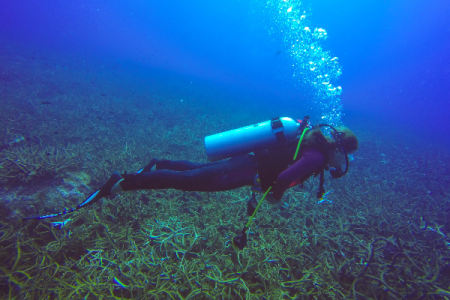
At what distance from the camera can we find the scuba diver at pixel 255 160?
9.16ft

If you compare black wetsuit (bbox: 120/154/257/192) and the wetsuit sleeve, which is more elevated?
the wetsuit sleeve

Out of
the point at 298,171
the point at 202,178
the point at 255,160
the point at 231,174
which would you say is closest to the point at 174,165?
the point at 202,178

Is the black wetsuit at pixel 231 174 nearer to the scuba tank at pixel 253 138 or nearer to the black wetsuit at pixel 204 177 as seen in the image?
the black wetsuit at pixel 204 177

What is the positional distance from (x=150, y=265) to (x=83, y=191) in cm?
299

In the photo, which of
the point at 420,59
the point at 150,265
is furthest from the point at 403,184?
the point at 420,59

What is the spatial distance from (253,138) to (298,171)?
96 centimetres

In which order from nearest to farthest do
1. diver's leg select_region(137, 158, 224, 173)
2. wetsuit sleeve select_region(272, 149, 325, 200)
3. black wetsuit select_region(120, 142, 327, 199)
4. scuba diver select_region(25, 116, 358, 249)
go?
1. wetsuit sleeve select_region(272, 149, 325, 200)
2. scuba diver select_region(25, 116, 358, 249)
3. black wetsuit select_region(120, 142, 327, 199)
4. diver's leg select_region(137, 158, 224, 173)

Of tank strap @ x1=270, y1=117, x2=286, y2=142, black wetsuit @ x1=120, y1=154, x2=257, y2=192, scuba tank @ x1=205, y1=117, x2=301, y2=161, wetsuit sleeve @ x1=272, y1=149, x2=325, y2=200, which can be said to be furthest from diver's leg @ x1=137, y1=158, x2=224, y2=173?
wetsuit sleeve @ x1=272, y1=149, x2=325, y2=200

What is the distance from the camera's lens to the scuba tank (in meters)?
3.00

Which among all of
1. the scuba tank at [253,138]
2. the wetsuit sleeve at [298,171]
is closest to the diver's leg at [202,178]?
the scuba tank at [253,138]

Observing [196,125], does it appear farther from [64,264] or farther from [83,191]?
[64,264]

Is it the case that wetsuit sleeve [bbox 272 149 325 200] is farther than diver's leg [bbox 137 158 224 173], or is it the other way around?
diver's leg [bbox 137 158 224 173]

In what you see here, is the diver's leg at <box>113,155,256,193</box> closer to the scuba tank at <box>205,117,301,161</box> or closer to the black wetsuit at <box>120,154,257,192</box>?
the black wetsuit at <box>120,154,257,192</box>

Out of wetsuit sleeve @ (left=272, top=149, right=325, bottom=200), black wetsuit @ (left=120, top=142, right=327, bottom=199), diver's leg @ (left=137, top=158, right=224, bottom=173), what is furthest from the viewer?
diver's leg @ (left=137, top=158, right=224, bottom=173)
